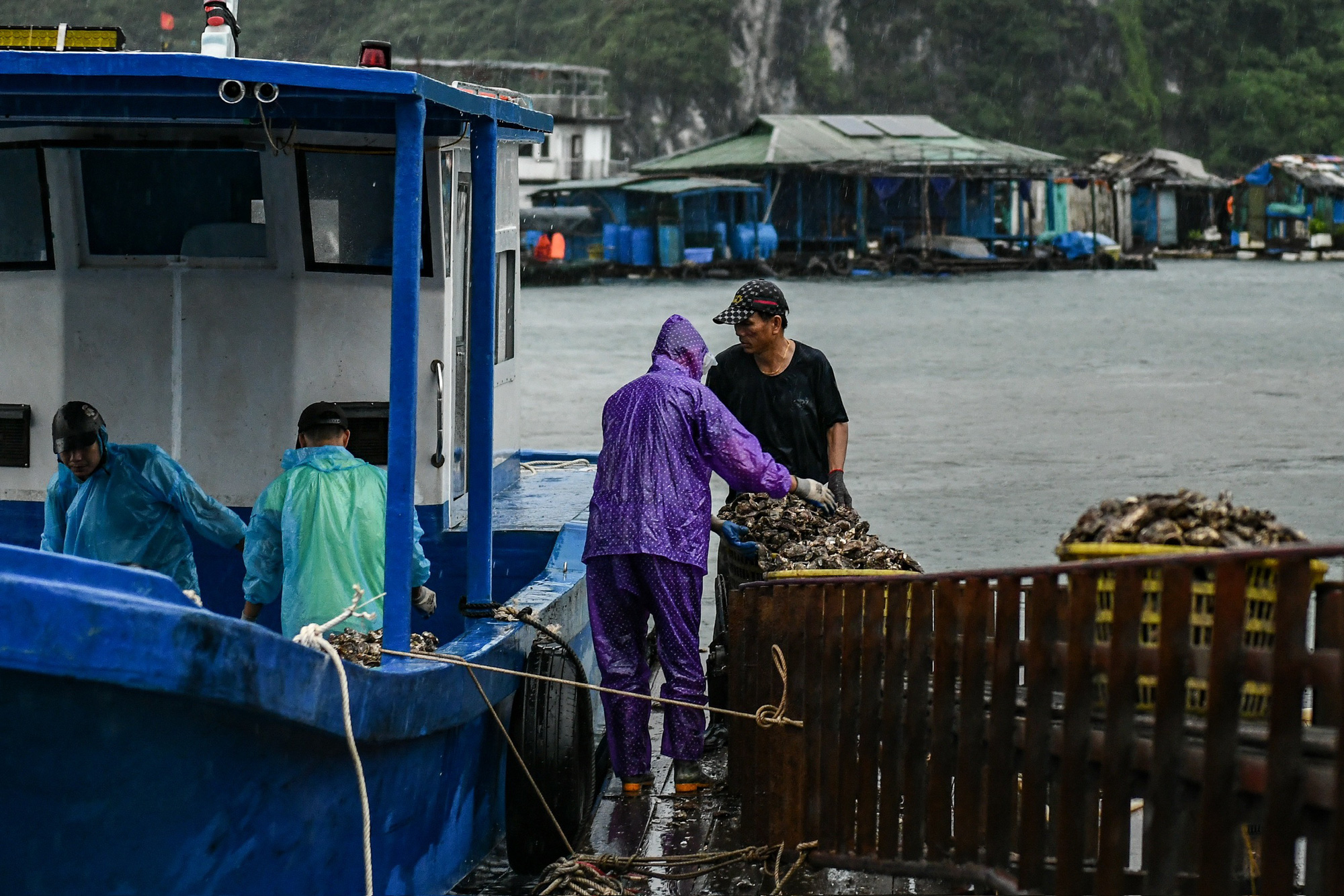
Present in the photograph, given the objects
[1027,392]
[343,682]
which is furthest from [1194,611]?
[1027,392]

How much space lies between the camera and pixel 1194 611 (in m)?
3.55

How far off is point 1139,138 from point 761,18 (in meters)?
20.8

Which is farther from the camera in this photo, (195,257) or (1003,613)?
(195,257)

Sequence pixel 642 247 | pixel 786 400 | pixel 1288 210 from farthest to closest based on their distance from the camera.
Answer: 1. pixel 1288 210
2. pixel 642 247
3. pixel 786 400

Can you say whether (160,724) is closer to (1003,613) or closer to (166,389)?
(1003,613)

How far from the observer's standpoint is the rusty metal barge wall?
10.4 feet

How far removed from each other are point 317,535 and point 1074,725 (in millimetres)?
2644

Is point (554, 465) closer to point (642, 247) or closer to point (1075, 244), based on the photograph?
point (642, 247)

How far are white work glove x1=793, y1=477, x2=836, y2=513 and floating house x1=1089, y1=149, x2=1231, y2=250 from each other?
63.3 meters

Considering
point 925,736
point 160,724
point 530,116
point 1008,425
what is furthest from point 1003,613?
point 1008,425

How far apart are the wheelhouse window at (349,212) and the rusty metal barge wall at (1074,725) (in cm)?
236

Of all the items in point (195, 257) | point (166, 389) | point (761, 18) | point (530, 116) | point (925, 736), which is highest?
point (761, 18)

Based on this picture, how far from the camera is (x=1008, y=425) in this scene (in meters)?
22.5

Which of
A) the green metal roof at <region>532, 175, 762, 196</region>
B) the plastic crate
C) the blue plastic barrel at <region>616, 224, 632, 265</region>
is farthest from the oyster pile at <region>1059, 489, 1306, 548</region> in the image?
the blue plastic barrel at <region>616, 224, 632, 265</region>
